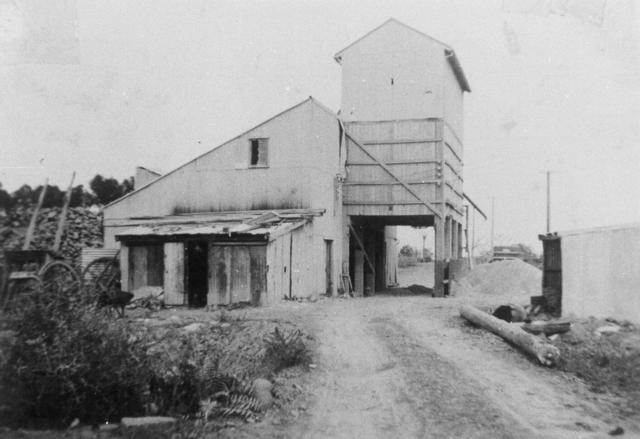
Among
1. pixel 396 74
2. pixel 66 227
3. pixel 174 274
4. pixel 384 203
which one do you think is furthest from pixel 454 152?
pixel 66 227

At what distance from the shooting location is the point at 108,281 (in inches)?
738

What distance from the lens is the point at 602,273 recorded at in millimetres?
13125

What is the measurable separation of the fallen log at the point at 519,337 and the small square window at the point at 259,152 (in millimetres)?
10433

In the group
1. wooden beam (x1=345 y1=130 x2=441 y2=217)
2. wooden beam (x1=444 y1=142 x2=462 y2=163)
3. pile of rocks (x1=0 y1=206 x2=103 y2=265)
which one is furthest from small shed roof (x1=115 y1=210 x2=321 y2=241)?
wooden beam (x1=444 y1=142 x2=462 y2=163)

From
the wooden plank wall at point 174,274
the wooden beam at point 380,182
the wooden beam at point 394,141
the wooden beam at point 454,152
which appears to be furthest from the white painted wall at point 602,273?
the wooden plank wall at point 174,274

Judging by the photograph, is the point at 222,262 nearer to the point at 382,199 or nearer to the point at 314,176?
the point at 314,176

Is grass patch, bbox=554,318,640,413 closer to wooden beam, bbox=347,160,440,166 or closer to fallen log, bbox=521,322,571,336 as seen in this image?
fallen log, bbox=521,322,571,336

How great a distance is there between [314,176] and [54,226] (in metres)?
11.0

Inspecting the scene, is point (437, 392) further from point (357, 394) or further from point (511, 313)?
point (511, 313)

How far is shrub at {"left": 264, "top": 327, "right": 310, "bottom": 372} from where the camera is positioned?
8.95 metres

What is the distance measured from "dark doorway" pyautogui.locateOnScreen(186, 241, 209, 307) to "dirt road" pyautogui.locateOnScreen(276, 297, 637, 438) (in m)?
6.77

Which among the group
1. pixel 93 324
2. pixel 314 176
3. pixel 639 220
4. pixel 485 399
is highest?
pixel 314 176

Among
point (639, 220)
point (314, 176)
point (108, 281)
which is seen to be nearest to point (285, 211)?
point (314, 176)

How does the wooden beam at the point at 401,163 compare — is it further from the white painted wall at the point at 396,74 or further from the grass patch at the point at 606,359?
the grass patch at the point at 606,359
